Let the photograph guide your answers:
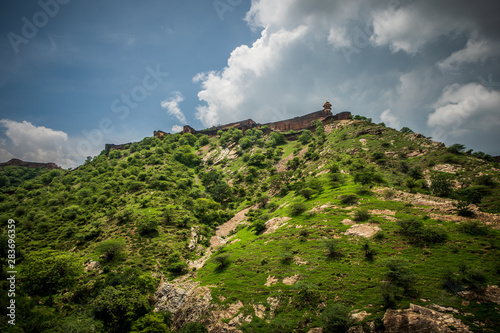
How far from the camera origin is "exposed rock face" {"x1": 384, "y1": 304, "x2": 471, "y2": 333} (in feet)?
53.5

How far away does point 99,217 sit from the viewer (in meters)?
60.3

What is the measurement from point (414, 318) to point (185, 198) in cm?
6611

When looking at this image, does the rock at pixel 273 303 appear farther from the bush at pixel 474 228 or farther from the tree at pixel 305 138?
the tree at pixel 305 138

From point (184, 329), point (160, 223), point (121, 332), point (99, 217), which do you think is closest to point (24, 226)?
point (99, 217)

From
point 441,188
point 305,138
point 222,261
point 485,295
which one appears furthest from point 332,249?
point 305,138

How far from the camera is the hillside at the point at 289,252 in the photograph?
20.7 m

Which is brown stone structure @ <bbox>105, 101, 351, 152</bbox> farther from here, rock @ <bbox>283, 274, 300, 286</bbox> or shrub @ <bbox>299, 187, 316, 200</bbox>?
rock @ <bbox>283, 274, 300, 286</bbox>

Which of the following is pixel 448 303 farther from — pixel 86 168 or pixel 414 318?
pixel 86 168

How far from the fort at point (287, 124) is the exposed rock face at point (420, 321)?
96711 millimetres

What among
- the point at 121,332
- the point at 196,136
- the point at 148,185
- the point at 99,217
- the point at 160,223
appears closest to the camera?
the point at 121,332

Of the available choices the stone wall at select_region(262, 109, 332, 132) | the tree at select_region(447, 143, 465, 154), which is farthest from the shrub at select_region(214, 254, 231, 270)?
the stone wall at select_region(262, 109, 332, 132)

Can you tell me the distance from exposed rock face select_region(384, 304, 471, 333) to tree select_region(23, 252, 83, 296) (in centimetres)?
4493

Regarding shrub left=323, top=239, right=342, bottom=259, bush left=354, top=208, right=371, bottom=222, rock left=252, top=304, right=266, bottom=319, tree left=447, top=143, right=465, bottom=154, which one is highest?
tree left=447, top=143, right=465, bottom=154

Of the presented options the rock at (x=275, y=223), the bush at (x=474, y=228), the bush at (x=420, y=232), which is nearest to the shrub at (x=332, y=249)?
the bush at (x=420, y=232)
